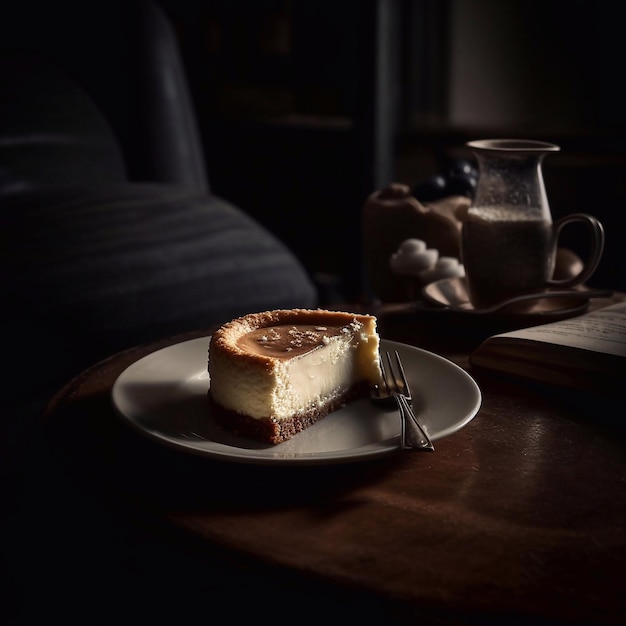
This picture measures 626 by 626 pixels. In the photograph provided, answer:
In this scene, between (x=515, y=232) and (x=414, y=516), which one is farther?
(x=515, y=232)

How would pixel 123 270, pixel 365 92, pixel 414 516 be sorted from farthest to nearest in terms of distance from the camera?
1. pixel 365 92
2. pixel 123 270
3. pixel 414 516

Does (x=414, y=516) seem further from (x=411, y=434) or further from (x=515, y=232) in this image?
(x=515, y=232)

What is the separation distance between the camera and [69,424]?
89 centimetres

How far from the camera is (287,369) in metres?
0.86

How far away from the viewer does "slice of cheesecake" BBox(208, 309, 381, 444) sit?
0.84 m

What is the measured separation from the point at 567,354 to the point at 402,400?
25 centimetres

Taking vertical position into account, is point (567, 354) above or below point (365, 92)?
below

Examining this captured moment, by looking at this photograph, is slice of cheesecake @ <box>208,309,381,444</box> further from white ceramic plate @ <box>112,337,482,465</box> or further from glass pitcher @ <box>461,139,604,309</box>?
glass pitcher @ <box>461,139,604,309</box>

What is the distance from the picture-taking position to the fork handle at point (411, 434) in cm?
74

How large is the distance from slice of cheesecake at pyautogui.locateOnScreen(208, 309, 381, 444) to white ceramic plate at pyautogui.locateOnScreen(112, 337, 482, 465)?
0.02 metres

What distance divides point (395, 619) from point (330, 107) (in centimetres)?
324

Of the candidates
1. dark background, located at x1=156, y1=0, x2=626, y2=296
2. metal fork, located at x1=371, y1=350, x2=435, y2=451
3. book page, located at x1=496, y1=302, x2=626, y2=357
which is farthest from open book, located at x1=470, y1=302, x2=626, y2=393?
dark background, located at x1=156, y1=0, x2=626, y2=296

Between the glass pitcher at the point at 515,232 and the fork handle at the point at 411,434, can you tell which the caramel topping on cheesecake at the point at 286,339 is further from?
the glass pitcher at the point at 515,232

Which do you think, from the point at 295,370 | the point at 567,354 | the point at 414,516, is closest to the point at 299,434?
the point at 295,370
